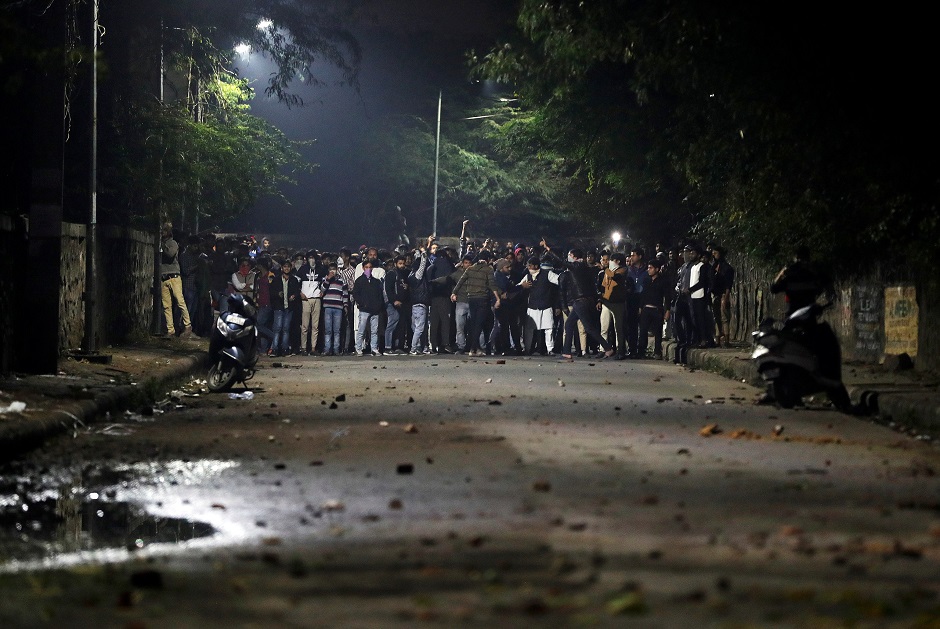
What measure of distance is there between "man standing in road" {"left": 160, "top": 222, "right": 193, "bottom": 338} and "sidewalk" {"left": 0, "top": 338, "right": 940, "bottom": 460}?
6091 millimetres

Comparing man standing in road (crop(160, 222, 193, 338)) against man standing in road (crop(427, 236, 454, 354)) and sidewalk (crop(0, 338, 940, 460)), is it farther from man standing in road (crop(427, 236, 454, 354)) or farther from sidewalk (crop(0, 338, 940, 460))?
sidewalk (crop(0, 338, 940, 460))

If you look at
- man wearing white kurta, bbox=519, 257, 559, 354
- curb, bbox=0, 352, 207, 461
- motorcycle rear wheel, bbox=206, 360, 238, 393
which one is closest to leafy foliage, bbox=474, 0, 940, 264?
man wearing white kurta, bbox=519, 257, 559, 354

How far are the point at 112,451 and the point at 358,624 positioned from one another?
22.0ft

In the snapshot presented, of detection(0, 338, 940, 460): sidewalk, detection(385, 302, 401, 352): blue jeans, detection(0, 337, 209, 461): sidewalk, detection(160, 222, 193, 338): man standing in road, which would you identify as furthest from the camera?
detection(385, 302, 401, 352): blue jeans

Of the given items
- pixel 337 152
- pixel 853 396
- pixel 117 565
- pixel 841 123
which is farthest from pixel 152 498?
pixel 337 152

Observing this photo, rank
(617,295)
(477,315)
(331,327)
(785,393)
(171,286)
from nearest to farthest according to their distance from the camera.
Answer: (785,393) → (617,295) → (171,286) → (477,315) → (331,327)

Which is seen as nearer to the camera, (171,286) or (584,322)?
(584,322)

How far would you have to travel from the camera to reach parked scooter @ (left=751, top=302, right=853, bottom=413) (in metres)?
16.1

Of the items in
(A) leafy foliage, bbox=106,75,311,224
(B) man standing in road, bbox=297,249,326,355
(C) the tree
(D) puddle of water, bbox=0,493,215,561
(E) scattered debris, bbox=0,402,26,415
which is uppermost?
(C) the tree

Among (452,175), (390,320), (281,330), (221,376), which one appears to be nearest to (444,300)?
(390,320)

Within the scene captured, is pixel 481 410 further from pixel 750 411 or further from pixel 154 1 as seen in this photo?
pixel 154 1

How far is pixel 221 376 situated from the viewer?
62.4 feet

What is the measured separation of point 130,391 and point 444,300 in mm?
15299

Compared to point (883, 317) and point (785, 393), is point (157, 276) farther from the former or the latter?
point (785, 393)
